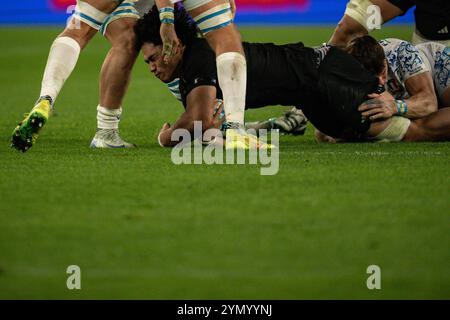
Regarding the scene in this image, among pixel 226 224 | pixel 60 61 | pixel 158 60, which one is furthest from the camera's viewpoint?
pixel 158 60

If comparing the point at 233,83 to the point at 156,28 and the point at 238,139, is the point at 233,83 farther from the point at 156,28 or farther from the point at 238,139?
the point at 156,28

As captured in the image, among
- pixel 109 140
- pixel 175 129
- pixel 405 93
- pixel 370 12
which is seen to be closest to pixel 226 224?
pixel 175 129

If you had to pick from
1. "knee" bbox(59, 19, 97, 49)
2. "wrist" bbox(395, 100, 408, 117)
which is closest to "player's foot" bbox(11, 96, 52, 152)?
"knee" bbox(59, 19, 97, 49)

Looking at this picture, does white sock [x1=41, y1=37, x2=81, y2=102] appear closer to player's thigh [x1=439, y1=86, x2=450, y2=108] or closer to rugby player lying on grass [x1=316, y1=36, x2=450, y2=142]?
rugby player lying on grass [x1=316, y1=36, x2=450, y2=142]

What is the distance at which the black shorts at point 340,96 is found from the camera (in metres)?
6.30

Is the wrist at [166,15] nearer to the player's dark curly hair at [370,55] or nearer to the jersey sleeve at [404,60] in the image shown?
the player's dark curly hair at [370,55]

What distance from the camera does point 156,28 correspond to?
20.2ft

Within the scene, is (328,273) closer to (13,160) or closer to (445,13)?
(13,160)

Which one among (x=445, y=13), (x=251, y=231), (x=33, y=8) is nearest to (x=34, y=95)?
→ (x=445, y=13)

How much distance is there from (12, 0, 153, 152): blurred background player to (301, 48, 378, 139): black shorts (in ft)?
3.81

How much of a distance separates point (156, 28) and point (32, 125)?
1.17 metres

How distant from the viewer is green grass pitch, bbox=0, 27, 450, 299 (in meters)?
3.33

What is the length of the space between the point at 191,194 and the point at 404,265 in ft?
4.34

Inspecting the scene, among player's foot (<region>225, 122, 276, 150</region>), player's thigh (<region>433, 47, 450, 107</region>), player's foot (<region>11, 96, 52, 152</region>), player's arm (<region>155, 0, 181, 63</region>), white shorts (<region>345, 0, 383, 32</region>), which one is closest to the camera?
player's foot (<region>11, 96, 52, 152</region>)
